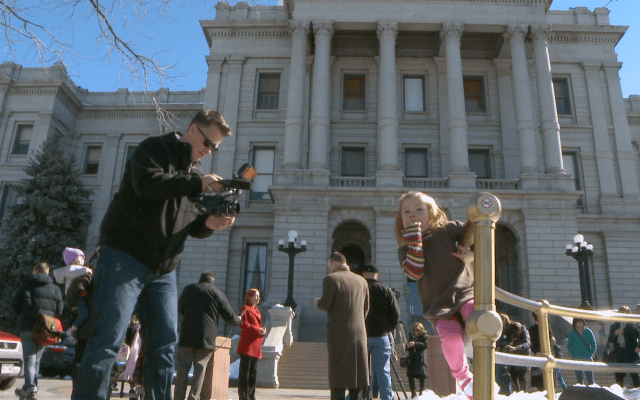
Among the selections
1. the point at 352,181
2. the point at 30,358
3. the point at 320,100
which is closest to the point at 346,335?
A: the point at 30,358

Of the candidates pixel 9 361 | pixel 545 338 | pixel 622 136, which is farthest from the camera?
pixel 622 136

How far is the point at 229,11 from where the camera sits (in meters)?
30.9

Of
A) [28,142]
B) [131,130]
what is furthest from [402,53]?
[28,142]

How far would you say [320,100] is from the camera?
2562cm

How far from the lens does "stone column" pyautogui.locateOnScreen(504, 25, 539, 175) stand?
24406 mm

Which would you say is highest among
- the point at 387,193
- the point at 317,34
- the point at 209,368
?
the point at 317,34

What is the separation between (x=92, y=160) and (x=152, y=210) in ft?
113

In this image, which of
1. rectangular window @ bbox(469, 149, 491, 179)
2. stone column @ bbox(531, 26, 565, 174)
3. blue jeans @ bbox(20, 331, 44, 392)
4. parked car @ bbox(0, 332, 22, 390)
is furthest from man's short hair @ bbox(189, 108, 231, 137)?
rectangular window @ bbox(469, 149, 491, 179)

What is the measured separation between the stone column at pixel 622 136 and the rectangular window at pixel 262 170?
717 inches

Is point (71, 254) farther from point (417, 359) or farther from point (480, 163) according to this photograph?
point (480, 163)

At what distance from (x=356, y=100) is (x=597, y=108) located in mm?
12925

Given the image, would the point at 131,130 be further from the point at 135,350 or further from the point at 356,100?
the point at 135,350

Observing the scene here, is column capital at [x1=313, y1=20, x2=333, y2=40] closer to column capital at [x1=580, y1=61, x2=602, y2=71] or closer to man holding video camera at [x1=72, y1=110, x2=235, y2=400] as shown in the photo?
column capital at [x1=580, y1=61, x2=602, y2=71]

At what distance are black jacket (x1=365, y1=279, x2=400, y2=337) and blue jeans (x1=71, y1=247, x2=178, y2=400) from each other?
4167 millimetres
